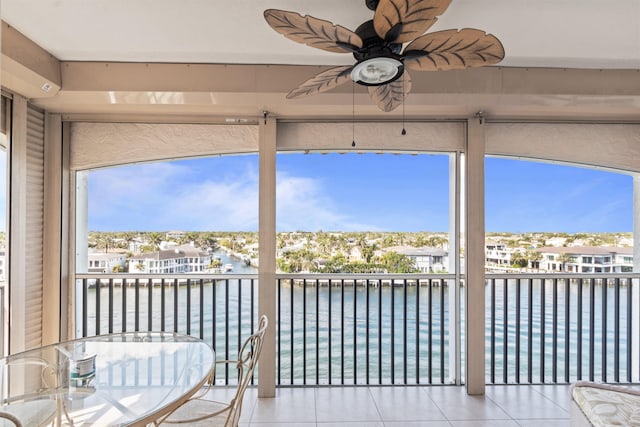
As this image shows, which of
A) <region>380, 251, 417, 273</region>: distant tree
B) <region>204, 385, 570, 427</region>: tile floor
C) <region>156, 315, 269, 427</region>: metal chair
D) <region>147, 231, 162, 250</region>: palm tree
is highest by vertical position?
<region>147, 231, 162, 250</region>: palm tree

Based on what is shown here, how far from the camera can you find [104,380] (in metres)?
1.91

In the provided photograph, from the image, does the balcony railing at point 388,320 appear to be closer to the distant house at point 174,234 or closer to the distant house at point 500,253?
the distant house at point 500,253

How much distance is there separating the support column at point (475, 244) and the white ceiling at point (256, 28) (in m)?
0.74

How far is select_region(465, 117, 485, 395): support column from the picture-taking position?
3227mm

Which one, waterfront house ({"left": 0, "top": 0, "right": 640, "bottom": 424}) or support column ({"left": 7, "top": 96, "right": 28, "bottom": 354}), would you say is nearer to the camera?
waterfront house ({"left": 0, "top": 0, "right": 640, "bottom": 424})

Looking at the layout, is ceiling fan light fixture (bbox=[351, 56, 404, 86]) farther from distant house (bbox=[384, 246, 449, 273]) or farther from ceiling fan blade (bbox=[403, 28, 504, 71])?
distant house (bbox=[384, 246, 449, 273])

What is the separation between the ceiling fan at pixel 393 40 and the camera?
1.47m

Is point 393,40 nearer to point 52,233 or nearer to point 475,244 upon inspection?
point 475,244

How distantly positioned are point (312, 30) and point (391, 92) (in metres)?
0.67

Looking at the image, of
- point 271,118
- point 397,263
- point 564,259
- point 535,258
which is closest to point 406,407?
point 397,263

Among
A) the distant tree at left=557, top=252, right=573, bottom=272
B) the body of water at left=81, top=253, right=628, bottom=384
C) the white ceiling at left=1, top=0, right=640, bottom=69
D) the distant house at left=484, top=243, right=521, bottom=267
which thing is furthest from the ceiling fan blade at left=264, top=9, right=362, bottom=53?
the distant tree at left=557, top=252, right=573, bottom=272

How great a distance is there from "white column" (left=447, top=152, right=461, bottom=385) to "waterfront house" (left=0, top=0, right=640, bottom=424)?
14 mm

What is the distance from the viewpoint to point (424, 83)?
9.17ft

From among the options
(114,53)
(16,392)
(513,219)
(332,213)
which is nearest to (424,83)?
(332,213)
